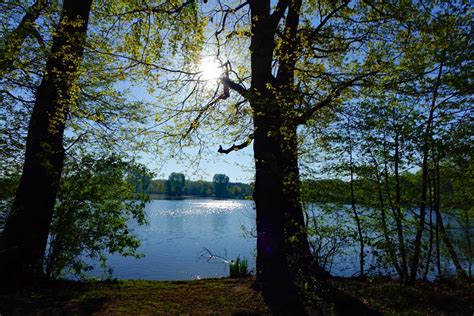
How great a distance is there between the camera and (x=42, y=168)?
611 centimetres

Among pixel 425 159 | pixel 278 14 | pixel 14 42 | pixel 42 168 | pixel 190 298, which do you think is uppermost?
pixel 278 14

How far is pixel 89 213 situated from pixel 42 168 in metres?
1.39

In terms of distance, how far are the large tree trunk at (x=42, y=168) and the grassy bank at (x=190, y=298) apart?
652 millimetres

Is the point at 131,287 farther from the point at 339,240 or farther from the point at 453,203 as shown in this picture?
the point at 453,203

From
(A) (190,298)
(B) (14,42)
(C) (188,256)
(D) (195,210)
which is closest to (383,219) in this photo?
(A) (190,298)

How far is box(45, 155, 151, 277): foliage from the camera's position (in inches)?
257

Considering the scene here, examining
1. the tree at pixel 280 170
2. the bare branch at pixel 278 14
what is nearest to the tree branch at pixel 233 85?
the tree at pixel 280 170

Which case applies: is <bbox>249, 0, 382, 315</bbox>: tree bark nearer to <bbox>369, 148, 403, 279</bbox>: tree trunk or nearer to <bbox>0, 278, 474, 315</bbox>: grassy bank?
<bbox>0, 278, 474, 315</bbox>: grassy bank

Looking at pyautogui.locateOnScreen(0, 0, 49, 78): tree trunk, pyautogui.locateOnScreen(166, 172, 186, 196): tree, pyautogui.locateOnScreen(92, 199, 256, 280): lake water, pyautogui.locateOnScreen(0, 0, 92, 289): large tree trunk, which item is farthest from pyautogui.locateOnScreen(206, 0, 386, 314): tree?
pyautogui.locateOnScreen(166, 172, 186, 196): tree

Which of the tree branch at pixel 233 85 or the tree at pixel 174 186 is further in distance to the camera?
the tree at pixel 174 186

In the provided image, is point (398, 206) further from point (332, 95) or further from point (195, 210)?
point (195, 210)

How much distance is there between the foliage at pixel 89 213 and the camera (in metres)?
6.54

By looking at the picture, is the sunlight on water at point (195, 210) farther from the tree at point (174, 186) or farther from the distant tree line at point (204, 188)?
the distant tree line at point (204, 188)

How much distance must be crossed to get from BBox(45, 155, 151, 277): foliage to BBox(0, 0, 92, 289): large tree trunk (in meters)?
0.43
